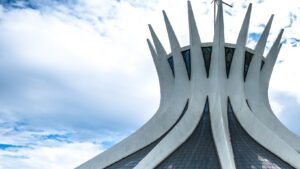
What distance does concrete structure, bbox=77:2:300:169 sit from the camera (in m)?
22.3

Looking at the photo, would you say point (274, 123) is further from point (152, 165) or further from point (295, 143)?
point (152, 165)

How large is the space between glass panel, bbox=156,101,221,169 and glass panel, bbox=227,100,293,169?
1.37 m

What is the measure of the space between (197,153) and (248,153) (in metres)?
3.07

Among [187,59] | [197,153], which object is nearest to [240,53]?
[187,59]

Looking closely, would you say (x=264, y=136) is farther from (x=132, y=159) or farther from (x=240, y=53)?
(x=132, y=159)

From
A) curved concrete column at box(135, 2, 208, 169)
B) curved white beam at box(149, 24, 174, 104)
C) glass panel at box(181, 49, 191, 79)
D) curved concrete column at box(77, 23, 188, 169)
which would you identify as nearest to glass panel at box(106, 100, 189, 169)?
curved concrete column at box(77, 23, 188, 169)

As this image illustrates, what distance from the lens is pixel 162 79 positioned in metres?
30.2

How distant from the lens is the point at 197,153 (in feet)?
72.5

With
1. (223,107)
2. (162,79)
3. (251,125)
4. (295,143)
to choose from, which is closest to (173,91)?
(162,79)

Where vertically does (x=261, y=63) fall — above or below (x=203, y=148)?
above

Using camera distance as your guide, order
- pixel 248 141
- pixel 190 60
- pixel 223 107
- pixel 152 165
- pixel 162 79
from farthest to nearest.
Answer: pixel 162 79, pixel 190 60, pixel 223 107, pixel 248 141, pixel 152 165

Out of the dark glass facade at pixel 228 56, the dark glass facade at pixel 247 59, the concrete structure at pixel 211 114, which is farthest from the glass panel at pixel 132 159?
the dark glass facade at pixel 247 59

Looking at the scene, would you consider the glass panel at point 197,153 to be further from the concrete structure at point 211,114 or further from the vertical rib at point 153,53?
the vertical rib at point 153,53

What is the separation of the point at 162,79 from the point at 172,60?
1.76 m
